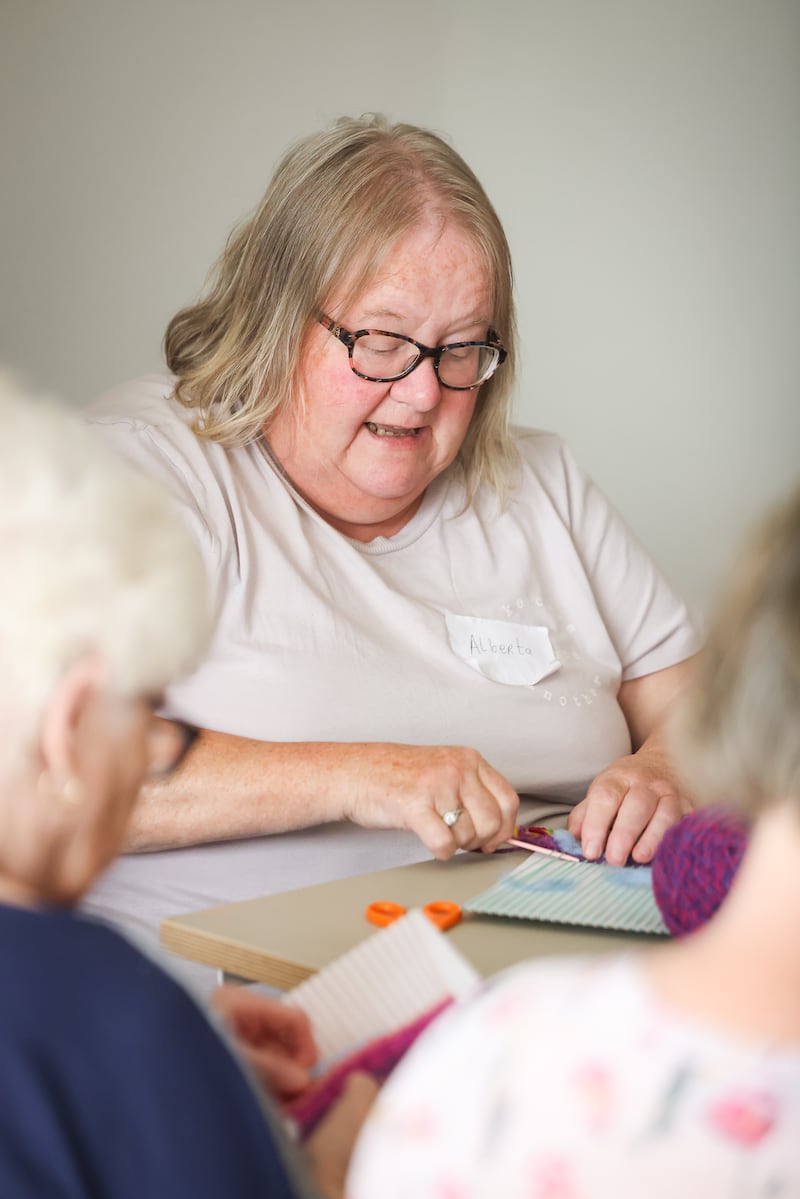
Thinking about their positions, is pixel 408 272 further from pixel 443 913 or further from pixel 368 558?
pixel 443 913

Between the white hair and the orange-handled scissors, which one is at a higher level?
the white hair

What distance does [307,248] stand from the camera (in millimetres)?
1807

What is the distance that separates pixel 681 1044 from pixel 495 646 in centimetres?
128

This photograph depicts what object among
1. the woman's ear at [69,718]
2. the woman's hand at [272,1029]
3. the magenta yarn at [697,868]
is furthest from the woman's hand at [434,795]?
the woman's ear at [69,718]

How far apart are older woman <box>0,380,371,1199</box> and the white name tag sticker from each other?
3.13 feet

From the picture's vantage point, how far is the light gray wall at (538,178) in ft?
9.64

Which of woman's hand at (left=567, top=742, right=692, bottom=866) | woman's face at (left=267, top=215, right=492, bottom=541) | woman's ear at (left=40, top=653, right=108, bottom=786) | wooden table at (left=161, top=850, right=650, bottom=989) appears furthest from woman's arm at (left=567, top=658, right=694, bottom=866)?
woman's ear at (left=40, top=653, right=108, bottom=786)

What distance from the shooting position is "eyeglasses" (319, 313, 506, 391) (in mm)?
1785

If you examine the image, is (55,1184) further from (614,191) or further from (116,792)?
(614,191)

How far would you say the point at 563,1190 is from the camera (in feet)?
1.85

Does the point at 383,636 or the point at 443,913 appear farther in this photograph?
the point at 383,636

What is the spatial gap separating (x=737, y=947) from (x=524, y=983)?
0.11 m

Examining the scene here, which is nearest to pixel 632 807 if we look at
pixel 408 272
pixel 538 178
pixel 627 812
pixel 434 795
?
pixel 627 812

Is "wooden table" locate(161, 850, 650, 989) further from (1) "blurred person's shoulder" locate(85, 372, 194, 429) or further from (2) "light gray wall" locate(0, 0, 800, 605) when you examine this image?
(2) "light gray wall" locate(0, 0, 800, 605)
